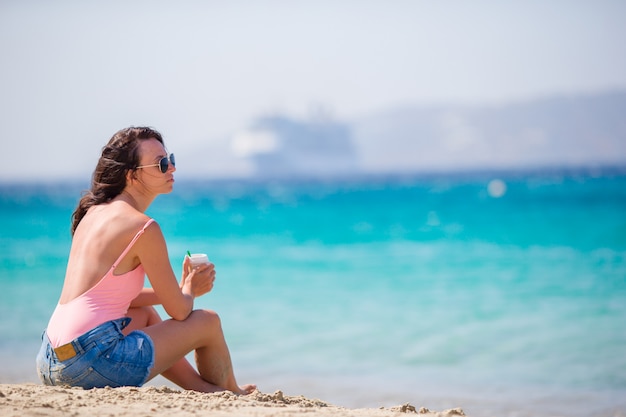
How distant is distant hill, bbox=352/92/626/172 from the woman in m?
119

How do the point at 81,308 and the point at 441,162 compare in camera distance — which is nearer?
the point at 81,308

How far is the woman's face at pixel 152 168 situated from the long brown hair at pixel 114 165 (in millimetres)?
23

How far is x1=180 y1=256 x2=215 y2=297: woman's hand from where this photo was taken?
2943 millimetres

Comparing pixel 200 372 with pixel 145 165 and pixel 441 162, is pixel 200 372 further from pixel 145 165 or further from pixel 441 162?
pixel 441 162

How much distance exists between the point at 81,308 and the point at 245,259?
28.9 feet

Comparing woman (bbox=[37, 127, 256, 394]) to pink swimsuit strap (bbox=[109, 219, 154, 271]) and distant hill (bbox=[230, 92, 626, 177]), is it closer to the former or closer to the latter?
pink swimsuit strap (bbox=[109, 219, 154, 271])

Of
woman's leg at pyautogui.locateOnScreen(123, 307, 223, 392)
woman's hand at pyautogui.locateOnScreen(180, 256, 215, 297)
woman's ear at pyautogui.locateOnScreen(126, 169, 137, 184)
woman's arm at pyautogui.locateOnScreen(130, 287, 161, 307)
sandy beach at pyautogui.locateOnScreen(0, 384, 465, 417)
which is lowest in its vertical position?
sandy beach at pyautogui.locateOnScreen(0, 384, 465, 417)

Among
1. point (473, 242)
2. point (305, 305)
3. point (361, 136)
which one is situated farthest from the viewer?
point (361, 136)

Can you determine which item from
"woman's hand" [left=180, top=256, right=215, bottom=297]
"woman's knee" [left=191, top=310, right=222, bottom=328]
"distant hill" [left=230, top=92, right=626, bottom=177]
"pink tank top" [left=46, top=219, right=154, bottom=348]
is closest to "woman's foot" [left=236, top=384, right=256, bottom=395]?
"woman's knee" [left=191, top=310, right=222, bottom=328]

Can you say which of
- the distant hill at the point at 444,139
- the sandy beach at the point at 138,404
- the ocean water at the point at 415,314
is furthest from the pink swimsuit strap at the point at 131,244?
the distant hill at the point at 444,139

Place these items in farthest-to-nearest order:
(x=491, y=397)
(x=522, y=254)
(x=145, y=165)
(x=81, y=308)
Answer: (x=522, y=254), (x=491, y=397), (x=145, y=165), (x=81, y=308)

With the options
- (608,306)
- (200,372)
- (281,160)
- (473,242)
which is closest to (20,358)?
(200,372)

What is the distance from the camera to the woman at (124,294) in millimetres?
2643

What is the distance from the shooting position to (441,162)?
152 metres
